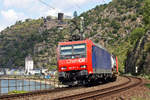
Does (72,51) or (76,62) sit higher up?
(72,51)

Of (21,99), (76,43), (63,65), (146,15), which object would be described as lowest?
(21,99)

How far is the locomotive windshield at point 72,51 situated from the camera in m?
23.9

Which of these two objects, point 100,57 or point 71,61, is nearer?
point 71,61

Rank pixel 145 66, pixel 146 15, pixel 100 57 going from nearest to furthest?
pixel 100 57, pixel 145 66, pixel 146 15

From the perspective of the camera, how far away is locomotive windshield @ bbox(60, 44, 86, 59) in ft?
78.5

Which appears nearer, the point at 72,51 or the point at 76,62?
the point at 76,62

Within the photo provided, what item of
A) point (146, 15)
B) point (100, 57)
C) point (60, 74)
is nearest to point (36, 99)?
point (60, 74)

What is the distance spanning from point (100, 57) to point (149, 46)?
30056mm

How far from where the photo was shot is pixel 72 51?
24.2m

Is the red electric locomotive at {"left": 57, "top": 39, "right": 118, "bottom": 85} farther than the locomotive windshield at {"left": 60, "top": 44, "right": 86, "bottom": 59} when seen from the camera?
No

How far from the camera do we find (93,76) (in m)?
24.5

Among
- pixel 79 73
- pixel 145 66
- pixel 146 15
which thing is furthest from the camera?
pixel 146 15

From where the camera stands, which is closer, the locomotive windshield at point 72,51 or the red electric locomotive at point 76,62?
the red electric locomotive at point 76,62

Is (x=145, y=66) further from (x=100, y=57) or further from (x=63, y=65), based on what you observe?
(x=63, y=65)
